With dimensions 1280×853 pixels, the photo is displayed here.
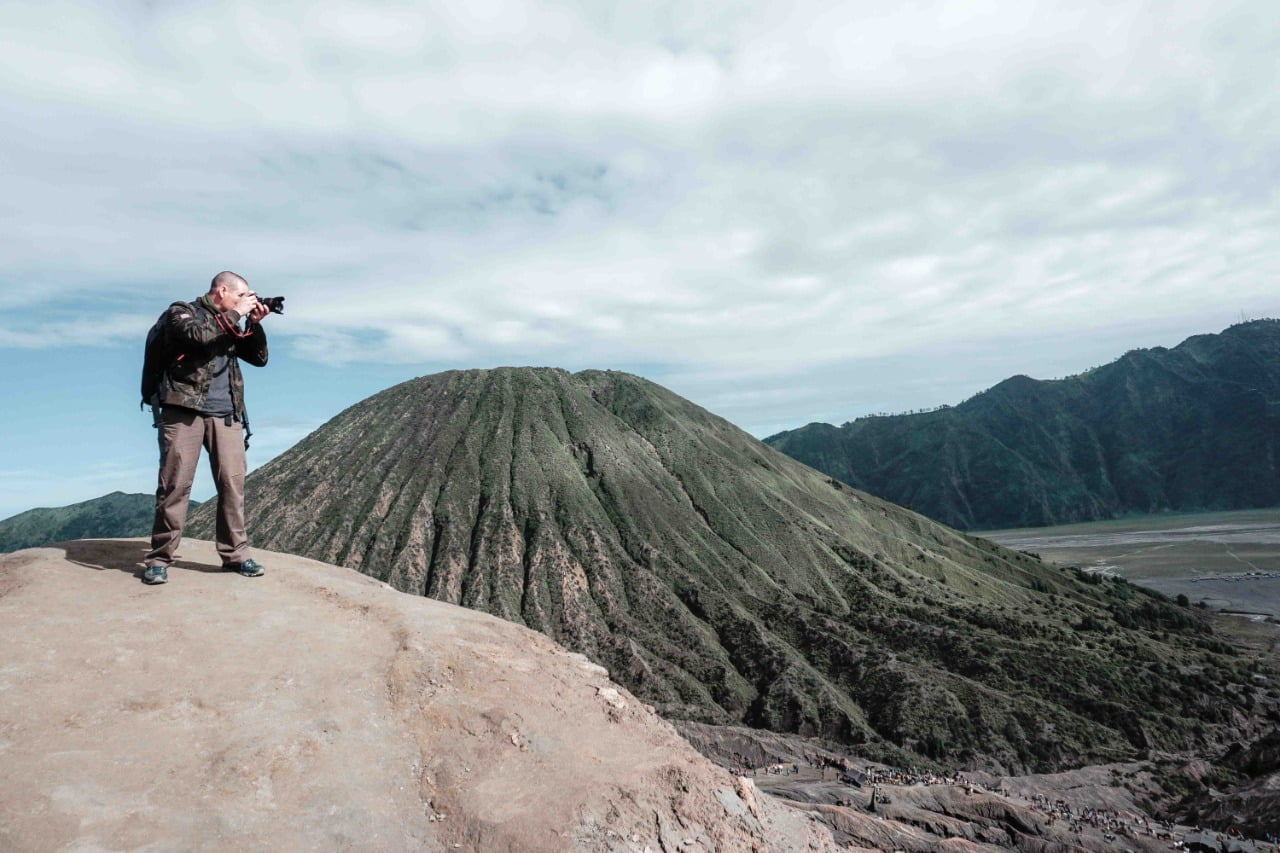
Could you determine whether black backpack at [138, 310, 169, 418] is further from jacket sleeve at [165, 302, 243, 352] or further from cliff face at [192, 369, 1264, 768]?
cliff face at [192, 369, 1264, 768]

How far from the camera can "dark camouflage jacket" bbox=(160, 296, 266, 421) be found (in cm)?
761

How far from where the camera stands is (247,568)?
341 inches

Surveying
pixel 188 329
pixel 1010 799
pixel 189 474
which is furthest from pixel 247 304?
pixel 1010 799

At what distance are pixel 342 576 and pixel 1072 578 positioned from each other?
372 ft

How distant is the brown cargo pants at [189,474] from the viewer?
7.82 m

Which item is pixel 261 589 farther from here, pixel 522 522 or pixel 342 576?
pixel 522 522

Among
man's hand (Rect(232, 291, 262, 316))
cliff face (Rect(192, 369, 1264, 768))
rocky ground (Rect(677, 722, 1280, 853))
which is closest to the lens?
man's hand (Rect(232, 291, 262, 316))

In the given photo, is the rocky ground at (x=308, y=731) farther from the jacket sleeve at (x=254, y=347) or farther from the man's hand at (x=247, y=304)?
the man's hand at (x=247, y=304)

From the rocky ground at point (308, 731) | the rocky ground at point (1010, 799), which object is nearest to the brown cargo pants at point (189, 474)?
the rocky ground at point (308, 731)

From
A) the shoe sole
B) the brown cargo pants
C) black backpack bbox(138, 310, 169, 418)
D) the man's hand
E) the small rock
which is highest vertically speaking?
the man's hand

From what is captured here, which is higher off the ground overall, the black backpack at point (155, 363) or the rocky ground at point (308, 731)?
the black backpack at point (155, 363)

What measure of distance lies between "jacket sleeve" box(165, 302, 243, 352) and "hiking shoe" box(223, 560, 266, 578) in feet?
9.24

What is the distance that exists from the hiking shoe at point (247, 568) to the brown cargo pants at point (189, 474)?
0.06m

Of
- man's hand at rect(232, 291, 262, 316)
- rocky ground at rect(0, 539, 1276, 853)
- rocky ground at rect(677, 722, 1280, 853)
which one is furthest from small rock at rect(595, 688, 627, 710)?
rocky ground at rect(677, 722, 1280, 853)
